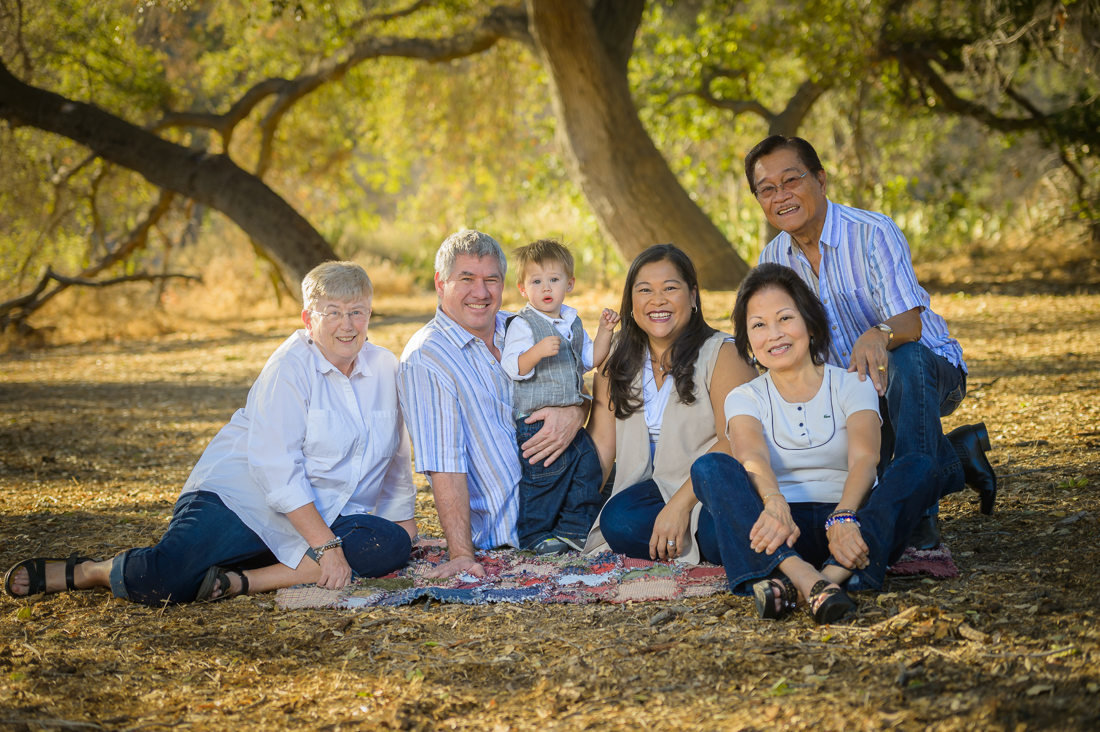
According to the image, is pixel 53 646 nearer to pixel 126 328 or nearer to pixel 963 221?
pixel 126 328

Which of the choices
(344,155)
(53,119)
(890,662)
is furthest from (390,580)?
(344,155)

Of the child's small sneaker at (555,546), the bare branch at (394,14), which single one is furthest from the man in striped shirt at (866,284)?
the bare branch at (394,14)

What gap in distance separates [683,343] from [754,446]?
1.99 feet

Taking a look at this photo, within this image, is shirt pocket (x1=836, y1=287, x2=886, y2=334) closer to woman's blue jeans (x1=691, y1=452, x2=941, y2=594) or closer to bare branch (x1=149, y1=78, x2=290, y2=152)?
woman's blue jeans (x1=691, y1=452, x2=941, y2=594)

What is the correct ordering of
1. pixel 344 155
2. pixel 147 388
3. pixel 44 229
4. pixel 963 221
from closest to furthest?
pixel 147 388 → pixel 44 229 → pixel 963 221 → pixel 344 155

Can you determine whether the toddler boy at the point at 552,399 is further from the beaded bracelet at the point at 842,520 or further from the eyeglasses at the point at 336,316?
the beaded bracelet at the point at 842,520

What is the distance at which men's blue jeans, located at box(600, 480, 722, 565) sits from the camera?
343 cm

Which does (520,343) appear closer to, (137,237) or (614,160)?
(614,160)

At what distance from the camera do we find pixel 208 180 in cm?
1146

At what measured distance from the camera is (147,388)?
28.5 ft

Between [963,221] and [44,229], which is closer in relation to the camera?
[44,229]

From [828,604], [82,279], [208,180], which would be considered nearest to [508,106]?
[208,180]

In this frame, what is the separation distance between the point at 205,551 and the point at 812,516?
216 cm

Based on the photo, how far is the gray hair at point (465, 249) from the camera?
3588 mm
